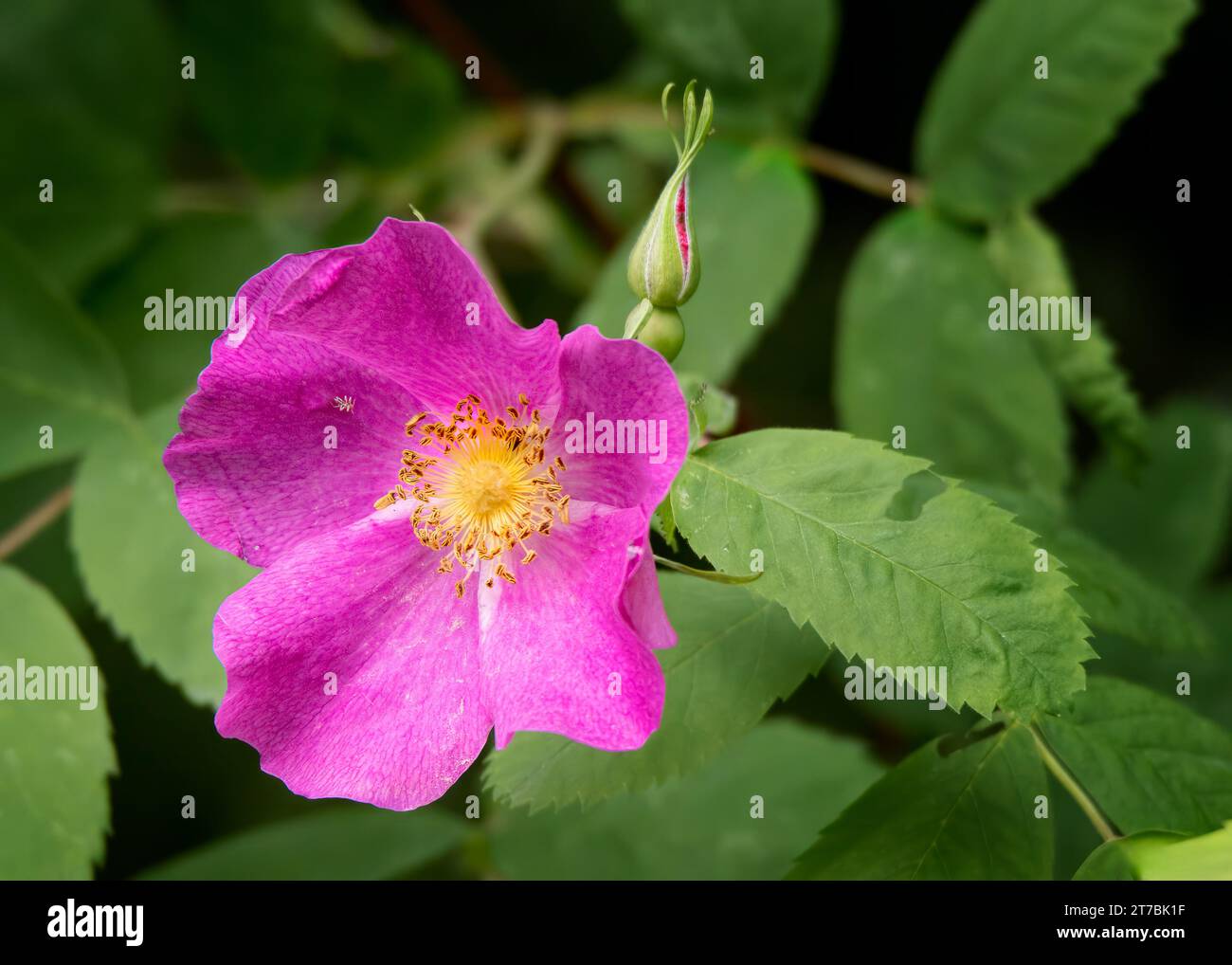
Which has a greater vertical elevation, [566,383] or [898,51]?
[898,51]

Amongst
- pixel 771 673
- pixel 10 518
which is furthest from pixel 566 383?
pixel 10 518

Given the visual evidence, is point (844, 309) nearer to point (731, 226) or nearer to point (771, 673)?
point (731, 226)

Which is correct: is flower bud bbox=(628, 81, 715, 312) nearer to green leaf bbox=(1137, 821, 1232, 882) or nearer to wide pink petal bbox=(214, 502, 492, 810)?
wide pink petal bbox=(214, 502, 492, 810)

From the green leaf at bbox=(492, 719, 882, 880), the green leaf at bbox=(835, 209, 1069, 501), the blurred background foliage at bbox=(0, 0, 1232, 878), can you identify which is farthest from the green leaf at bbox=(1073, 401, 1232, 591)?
the green leaf at bbox=(492, 719, 882, 880)

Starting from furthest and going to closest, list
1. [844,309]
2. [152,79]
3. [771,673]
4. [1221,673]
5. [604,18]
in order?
[604,18], [152,79], [1221,673], [844,309], [771,673]

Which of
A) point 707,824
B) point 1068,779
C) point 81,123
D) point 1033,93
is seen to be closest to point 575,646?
point 1068,779

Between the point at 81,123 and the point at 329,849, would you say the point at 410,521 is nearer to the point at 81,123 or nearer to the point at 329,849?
the point at 329,849

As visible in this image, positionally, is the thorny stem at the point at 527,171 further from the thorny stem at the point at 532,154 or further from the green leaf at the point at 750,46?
the green leaf at the point at 750,46
